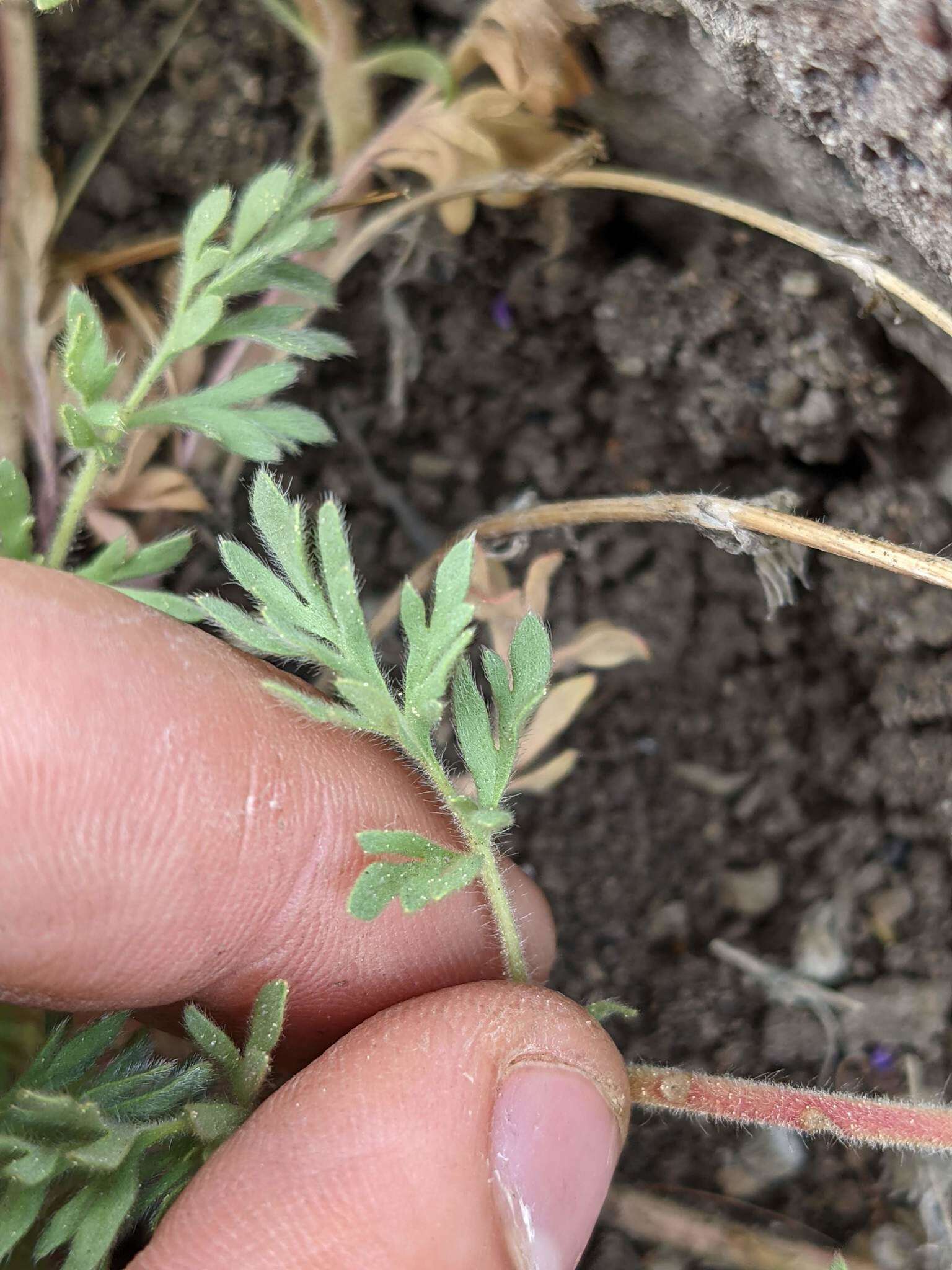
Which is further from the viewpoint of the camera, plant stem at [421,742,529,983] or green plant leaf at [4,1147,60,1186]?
plant stem at [421,742,529,983]

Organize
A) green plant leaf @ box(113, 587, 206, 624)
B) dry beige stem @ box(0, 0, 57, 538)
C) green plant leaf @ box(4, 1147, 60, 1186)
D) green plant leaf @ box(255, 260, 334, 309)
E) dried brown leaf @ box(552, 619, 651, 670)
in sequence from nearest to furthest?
green plant leaf @ box(4, 1147, 60, 1186)
green plant leaf @ box(113, 587, 206, 624)
green plant leaf @ box(255, 260, 334, 309)
dry beige stem @ box(0, 0, 57, 538)
dried brown leaf @ box(552, 619, 651, 670)

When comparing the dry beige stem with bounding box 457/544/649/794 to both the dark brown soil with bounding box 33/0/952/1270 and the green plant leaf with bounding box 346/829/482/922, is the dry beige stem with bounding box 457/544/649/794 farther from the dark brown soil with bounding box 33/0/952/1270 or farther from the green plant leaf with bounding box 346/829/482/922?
the green plant leaf with bounding box 346/829/482/922

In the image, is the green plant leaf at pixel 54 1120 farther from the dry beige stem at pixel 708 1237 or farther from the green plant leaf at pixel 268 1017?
the dry beige stem at pixel 708 1237

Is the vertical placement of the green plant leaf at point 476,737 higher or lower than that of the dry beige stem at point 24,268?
lower

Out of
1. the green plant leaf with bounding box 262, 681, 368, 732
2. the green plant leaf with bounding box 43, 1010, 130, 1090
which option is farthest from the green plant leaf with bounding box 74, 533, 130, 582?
the green plant leaf with bounding box 43, 1010, 130, 1090

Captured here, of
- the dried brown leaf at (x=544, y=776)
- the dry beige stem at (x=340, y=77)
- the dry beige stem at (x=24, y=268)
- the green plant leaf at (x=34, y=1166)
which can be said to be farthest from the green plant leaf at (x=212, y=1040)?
the dry beige stem at (x=340, y=77)

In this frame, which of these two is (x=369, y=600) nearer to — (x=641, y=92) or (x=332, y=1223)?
(x=641, y=92)

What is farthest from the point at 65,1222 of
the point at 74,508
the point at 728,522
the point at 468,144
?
the point at 468,144
